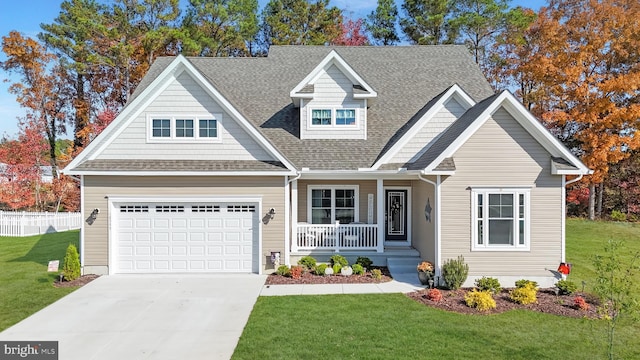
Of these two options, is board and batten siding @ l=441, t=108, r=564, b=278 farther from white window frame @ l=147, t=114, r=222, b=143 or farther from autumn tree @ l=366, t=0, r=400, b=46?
autumn tree @ l=366, t=0, r=400, b=46

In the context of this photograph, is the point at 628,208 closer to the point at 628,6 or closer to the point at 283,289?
the point at 628,6

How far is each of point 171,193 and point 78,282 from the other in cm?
367

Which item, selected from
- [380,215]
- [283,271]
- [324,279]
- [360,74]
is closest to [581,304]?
[380,215]

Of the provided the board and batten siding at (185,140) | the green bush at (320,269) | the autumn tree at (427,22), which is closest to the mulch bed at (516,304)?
the green bush at (320,269)

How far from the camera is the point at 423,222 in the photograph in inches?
496

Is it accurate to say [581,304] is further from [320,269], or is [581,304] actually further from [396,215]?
[320,269]

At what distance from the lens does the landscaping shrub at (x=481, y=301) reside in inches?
355

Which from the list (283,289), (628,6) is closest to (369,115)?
(283,289)

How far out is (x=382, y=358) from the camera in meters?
6.51

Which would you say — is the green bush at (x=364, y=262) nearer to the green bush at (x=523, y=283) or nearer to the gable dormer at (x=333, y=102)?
the green bush at (x=523, y=283)

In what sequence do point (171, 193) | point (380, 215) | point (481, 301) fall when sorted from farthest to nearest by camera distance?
point (380, 215)
point (171, 193)
point (481, 301)

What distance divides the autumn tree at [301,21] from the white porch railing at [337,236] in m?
21.2

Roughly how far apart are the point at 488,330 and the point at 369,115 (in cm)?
968

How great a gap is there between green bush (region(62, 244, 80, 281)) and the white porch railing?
6.75 metres
